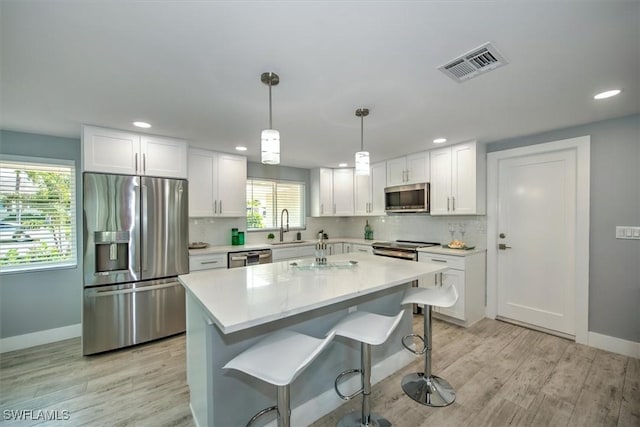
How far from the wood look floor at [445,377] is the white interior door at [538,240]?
42 cm

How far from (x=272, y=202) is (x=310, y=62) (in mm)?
3533

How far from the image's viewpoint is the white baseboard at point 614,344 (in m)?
2.64

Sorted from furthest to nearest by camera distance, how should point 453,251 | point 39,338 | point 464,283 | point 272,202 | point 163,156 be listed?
point 272,202 < point 453,251 < point 464,283 < point 163,156 < point 39,338

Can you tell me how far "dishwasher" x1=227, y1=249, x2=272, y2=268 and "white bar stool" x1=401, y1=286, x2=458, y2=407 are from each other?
233cm

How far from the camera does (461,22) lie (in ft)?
4.41

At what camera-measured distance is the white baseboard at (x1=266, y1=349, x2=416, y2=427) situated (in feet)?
5.97

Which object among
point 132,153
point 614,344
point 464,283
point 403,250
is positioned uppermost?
point 132,153

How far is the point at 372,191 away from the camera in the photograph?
4926 millimetres

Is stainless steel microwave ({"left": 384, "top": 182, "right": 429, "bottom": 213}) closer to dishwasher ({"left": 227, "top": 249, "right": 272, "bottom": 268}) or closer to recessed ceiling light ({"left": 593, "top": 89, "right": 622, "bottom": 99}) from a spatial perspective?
recessed ceiling light ({"left": 593, "top": 89, "right": 622, "bottom": 99})

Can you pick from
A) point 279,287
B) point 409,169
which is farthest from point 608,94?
point 279,287

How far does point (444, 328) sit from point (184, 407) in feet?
9.62

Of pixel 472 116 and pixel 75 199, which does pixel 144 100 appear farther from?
pixel 472 116

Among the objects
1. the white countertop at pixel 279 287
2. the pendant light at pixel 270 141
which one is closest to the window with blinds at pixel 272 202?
the white countertop at pixel 279 287

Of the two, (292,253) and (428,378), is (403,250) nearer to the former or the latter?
(292,253)
